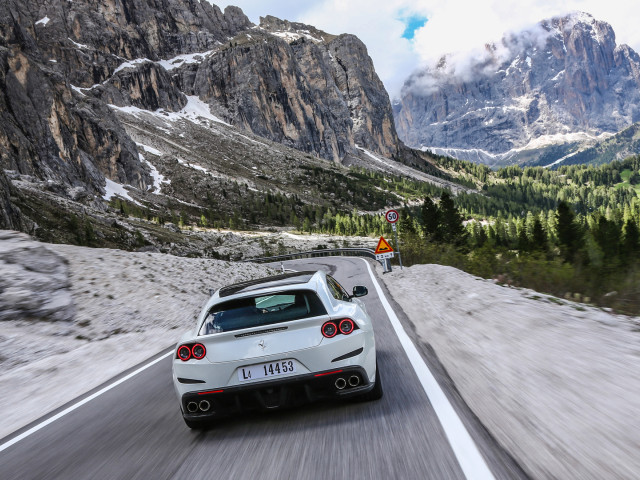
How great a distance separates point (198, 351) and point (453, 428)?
2175 mm

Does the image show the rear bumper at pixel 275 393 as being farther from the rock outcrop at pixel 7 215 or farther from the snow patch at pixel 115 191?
the snow patch at pixel 115 191

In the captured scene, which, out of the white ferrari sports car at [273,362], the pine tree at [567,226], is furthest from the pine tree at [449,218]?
the white ferrari sports car at [273,362]

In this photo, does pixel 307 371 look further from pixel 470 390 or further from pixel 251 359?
pixel 470 390

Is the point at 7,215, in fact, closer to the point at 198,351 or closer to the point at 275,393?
the point at 198,351

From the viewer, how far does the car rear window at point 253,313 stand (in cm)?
400

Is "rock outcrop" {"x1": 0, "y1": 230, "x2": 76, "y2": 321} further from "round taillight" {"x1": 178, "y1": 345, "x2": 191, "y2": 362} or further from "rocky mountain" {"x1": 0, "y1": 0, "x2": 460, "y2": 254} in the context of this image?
"rocky mountain" {"x1": 0, "y1": 0, "x2": 460, "y2": 254}

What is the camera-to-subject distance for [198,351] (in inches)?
152

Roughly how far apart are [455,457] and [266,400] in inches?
61.8

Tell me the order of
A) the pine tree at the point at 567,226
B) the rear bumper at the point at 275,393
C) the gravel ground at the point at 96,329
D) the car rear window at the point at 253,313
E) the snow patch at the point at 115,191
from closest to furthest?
the rear bumper at the point at 275,393, the car rear window at the point at 253,313, the gravel ground at the point at 96,329, the pine tree at the point at 567,226, the snow patch at the point at 115,191

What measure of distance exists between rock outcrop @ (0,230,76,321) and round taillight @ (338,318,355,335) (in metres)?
8.69

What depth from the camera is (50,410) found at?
5.52m

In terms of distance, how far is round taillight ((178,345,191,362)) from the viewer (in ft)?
12.7

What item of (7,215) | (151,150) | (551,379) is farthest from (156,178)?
(551,379)

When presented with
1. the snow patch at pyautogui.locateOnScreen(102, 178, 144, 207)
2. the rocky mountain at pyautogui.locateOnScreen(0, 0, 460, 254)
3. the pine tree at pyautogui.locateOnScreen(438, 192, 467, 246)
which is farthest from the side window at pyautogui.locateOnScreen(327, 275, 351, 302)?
the snow patch at pyautogui.locateOnScreen(102, 178, 144, 207)
